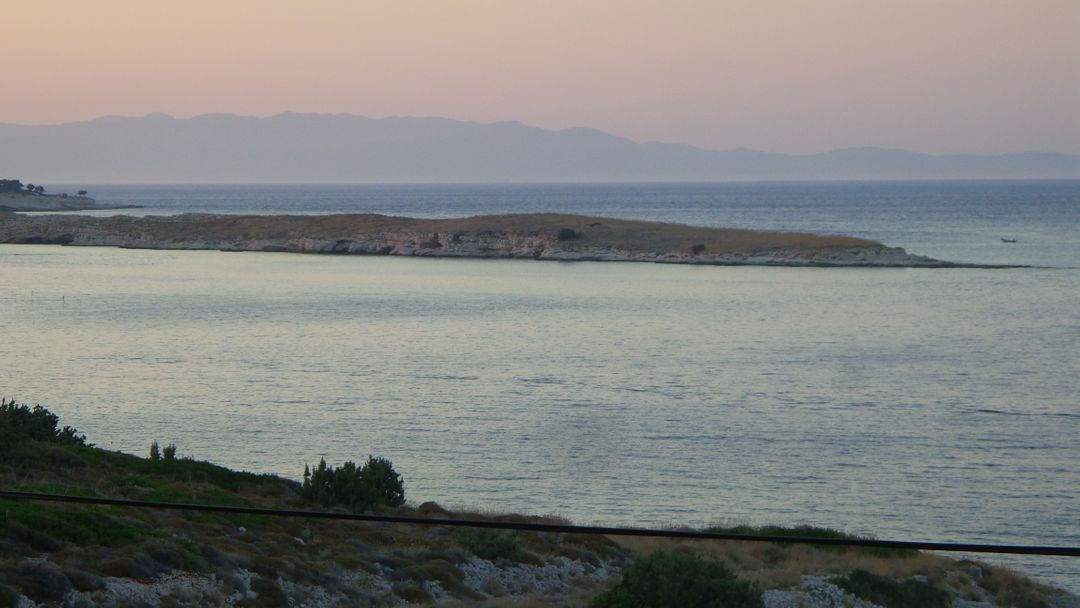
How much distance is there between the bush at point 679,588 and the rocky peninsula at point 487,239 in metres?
77.6

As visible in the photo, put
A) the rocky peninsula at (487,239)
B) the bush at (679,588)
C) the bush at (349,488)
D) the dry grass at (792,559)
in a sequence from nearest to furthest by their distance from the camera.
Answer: the bush at (679,588) < the dry grass at (792,559) < the bush at (349,488) < the rocky peninsula at (487,239)

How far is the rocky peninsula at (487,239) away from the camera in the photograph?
94.8 m

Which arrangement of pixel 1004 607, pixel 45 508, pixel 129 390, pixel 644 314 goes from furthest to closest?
1. pixel 644 314
2. pixel 129 390
3. pixel 1004 607
4. pixel 45 508

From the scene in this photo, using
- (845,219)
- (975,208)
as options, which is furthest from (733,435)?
(975,208)

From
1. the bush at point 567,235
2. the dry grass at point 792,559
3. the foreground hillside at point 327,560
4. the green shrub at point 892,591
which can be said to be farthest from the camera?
the bush at point 567,235

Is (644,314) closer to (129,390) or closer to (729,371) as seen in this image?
(729,371)

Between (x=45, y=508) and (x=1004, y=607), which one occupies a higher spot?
(x=45, y=508)

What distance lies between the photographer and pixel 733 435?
32.8 metres

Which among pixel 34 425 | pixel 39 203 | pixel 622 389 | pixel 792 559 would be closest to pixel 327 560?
pixel 792 559

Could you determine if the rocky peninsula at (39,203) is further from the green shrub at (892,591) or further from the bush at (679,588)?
the bush at (679,588)

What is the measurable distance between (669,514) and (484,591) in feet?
27.3

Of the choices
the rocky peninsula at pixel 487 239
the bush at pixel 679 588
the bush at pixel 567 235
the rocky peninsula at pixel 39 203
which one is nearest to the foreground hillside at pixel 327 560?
the bush at pixel 679 588

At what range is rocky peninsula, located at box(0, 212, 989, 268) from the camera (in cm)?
9481

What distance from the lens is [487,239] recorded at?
10644 centimetres
